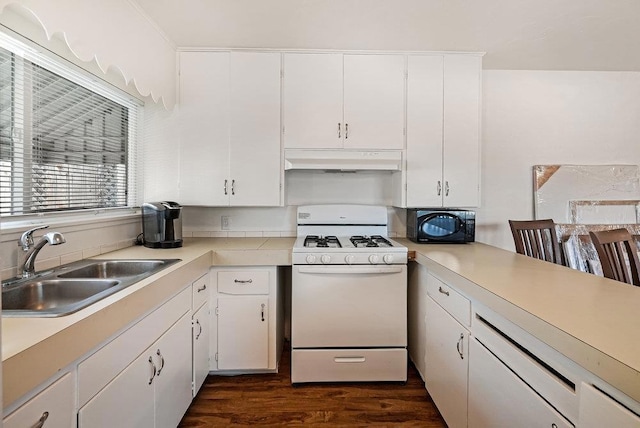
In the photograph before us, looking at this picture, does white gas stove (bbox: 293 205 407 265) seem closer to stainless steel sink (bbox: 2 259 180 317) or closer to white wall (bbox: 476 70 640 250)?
white wall (bbox: 476 70 640 250)

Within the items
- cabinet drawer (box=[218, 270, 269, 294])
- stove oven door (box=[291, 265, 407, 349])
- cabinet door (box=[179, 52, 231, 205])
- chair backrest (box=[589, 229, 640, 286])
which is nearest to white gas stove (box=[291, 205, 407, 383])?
stove oven door (box=[291, 265, 407, 349])

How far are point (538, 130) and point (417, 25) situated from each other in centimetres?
156

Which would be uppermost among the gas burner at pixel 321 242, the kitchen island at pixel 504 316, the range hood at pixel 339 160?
the range hood at pixel 339 160

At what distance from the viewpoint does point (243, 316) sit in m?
2.27

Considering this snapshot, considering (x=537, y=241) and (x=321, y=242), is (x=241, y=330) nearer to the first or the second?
(x=321, y=242)

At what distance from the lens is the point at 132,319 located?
1.25 m

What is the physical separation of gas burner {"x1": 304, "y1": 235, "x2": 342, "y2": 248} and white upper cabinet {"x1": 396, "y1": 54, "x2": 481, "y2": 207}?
1.98 feet

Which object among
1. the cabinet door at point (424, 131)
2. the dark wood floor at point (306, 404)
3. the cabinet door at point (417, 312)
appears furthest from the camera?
the cabinet door at point (424, 131)

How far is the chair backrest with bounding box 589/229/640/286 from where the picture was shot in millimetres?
1603

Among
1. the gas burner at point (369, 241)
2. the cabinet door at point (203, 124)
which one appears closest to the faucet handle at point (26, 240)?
the cabinet door at point (203, 124)

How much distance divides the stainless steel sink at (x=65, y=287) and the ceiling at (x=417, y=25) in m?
1.49

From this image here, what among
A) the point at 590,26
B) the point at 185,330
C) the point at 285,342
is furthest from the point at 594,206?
the point at 185,330

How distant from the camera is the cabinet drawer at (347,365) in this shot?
221 cm

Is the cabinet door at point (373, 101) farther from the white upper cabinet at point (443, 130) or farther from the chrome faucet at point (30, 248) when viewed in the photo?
the chrome faucet at point (30, 248)
